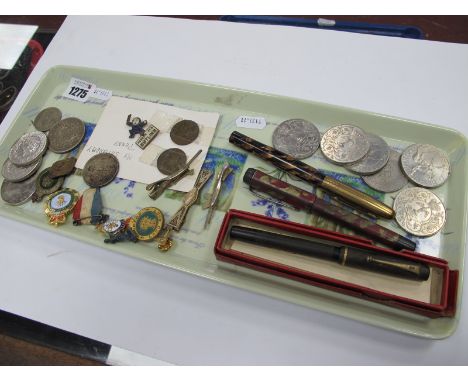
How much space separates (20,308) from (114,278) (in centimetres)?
25

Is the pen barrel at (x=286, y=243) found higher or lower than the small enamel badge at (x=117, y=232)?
higher

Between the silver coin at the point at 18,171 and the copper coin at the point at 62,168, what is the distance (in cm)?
6

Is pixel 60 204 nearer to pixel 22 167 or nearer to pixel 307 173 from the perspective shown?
pixel 22 167

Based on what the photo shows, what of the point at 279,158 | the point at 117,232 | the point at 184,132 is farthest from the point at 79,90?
the point at 279,158

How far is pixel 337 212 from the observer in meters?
0.83

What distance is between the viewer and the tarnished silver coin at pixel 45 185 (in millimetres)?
1016

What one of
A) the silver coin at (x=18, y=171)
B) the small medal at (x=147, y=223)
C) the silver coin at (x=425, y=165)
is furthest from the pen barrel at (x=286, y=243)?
the silver coin at (x=18, y=171)

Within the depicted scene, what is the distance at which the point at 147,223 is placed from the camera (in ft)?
2.97

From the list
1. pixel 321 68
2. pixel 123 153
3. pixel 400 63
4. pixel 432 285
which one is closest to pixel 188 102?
pixel 123 153

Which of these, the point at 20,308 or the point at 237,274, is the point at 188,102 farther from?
the point at 20,308

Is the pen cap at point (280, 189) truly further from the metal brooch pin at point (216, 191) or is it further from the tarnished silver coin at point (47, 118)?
the tarnished silver coin at point (47, 118)

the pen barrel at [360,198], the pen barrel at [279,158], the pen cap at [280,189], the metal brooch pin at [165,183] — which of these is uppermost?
the pen barrel at [279,158]

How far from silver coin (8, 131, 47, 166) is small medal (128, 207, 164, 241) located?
0.41m

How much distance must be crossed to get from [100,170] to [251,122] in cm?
47
